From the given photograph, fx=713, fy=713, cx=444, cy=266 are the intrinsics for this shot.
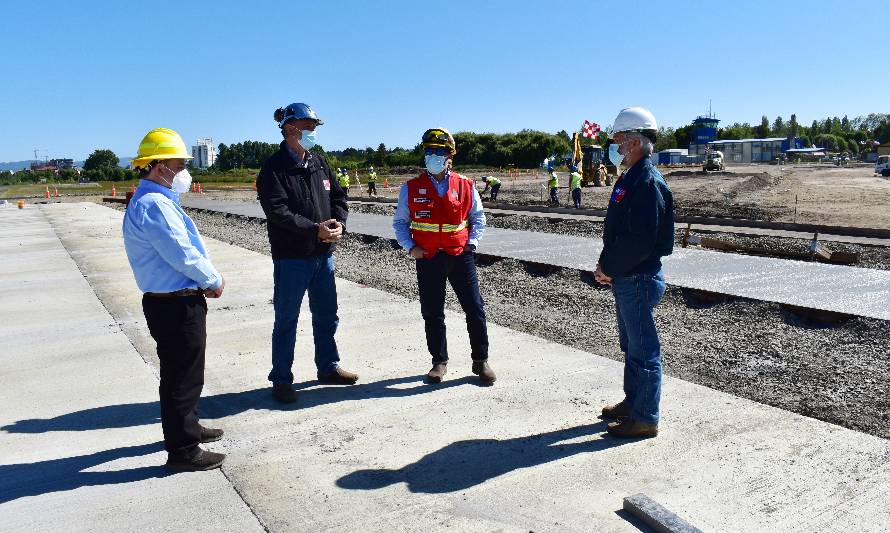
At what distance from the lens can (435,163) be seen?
504 cm

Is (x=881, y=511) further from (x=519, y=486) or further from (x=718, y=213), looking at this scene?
(x=718, y=213)

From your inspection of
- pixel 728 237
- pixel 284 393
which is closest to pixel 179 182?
pixel 284 393

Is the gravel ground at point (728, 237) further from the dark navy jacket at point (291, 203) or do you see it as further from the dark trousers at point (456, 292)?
the dark navy jacket at point (291, 203)

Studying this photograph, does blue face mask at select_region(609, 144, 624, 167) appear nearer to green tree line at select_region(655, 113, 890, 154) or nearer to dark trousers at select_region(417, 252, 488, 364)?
dark trousers at select_region(417, 252, 488, 364)

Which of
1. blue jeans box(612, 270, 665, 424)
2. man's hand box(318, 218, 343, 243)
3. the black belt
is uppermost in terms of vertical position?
Result: man's hand box(318, 218, 343, 243)

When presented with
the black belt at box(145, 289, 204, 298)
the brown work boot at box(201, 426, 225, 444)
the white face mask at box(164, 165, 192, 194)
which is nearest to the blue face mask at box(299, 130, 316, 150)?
the white face mask at box(164, 165, 192, 194)

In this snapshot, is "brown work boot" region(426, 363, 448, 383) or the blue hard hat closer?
the blue hard hat

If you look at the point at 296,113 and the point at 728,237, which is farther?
the point at 728,237

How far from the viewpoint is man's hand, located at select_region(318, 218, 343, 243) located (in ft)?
15.6

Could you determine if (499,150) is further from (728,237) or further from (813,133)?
(813,133)

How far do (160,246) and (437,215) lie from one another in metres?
2.03

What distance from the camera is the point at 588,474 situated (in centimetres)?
366

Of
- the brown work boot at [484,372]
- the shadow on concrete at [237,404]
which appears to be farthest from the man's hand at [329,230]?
the brown work boot at [484,372]

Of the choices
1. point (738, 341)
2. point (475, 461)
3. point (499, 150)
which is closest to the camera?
point (475, 461)
